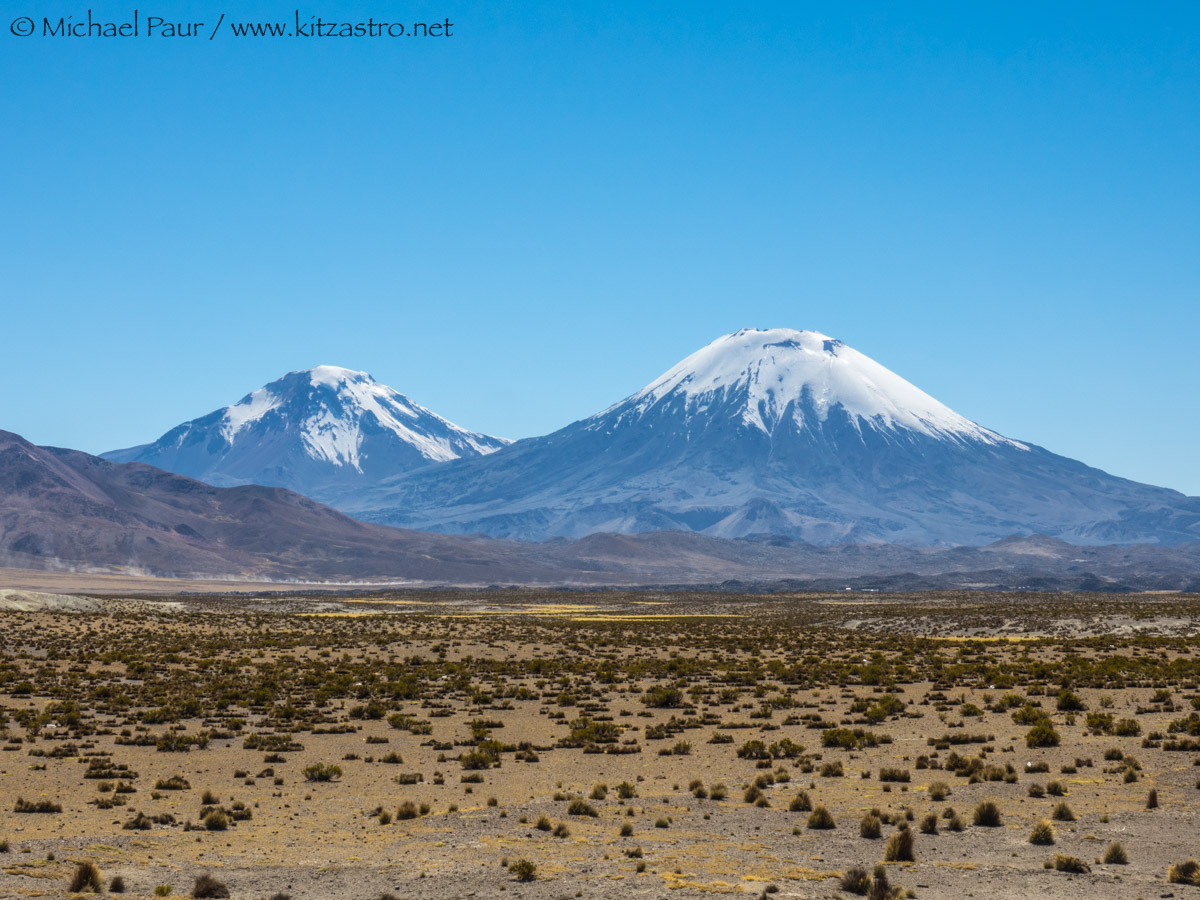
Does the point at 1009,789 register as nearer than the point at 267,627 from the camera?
Yes

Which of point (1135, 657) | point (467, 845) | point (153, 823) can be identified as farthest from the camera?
point (1135, 657)

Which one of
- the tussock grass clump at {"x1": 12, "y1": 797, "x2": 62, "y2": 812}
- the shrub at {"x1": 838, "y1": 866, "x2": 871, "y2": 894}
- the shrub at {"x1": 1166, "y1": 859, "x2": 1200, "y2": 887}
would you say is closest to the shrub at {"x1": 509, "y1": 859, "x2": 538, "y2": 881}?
the shrub at {"x1": 838, "y1": 866, "x2": 871, "y2": 894}

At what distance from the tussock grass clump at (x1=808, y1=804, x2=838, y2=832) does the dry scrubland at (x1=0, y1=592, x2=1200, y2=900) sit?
2 cm

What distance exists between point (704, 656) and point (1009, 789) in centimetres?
2727

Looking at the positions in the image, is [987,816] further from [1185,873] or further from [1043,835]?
[1185,873]

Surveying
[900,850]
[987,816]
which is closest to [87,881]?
[900,850]

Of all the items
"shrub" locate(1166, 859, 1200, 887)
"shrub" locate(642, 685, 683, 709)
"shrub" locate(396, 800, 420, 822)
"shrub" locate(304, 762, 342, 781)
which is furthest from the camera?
"shrub" locate(642, 685, 683, 709)

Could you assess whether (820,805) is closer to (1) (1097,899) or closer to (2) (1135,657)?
(1) (1097,899)

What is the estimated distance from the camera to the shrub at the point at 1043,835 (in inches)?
620

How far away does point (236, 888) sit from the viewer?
44.9 ft

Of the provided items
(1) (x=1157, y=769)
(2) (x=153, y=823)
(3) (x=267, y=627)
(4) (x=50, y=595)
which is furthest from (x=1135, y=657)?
(4) (x=50, y=595)

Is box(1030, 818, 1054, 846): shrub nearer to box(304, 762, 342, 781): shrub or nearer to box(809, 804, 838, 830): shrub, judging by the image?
box(809, 804, 838, 830): shrub

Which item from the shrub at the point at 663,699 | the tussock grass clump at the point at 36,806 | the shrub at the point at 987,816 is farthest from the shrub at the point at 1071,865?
the shrub at the point at 663,699

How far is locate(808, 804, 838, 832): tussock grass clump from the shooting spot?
55.0 ft
